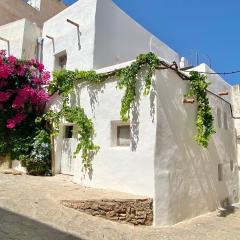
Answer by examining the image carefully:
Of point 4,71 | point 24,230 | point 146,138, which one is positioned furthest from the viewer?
point 4,71

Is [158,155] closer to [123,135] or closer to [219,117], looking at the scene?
[123,135]

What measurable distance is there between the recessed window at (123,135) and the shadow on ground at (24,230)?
3.82 m

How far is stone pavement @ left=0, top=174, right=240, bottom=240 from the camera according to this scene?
244 inches

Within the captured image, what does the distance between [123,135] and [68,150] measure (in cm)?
275

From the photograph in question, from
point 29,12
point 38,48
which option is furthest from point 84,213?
point 29,12

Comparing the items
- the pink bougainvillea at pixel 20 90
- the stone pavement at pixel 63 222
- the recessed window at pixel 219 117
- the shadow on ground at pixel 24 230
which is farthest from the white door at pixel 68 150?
the recessed window at pixel 219 117

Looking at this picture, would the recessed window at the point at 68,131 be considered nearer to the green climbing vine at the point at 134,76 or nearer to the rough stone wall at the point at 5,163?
the rough stone wall at the point at 5,163

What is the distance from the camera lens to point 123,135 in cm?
970

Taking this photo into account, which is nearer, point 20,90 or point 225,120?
point 20,90

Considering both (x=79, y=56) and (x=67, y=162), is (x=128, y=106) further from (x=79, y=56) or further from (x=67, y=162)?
(x=79, y=56)

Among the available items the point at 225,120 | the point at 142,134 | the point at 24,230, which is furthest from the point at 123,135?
the point at 225,120

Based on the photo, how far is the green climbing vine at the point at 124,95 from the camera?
30.6 ft

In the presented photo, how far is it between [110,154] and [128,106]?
1517 mm

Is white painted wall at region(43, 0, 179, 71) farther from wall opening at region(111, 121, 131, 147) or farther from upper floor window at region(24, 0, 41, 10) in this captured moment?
upper floor window at region(24, 0, 41, 10)
